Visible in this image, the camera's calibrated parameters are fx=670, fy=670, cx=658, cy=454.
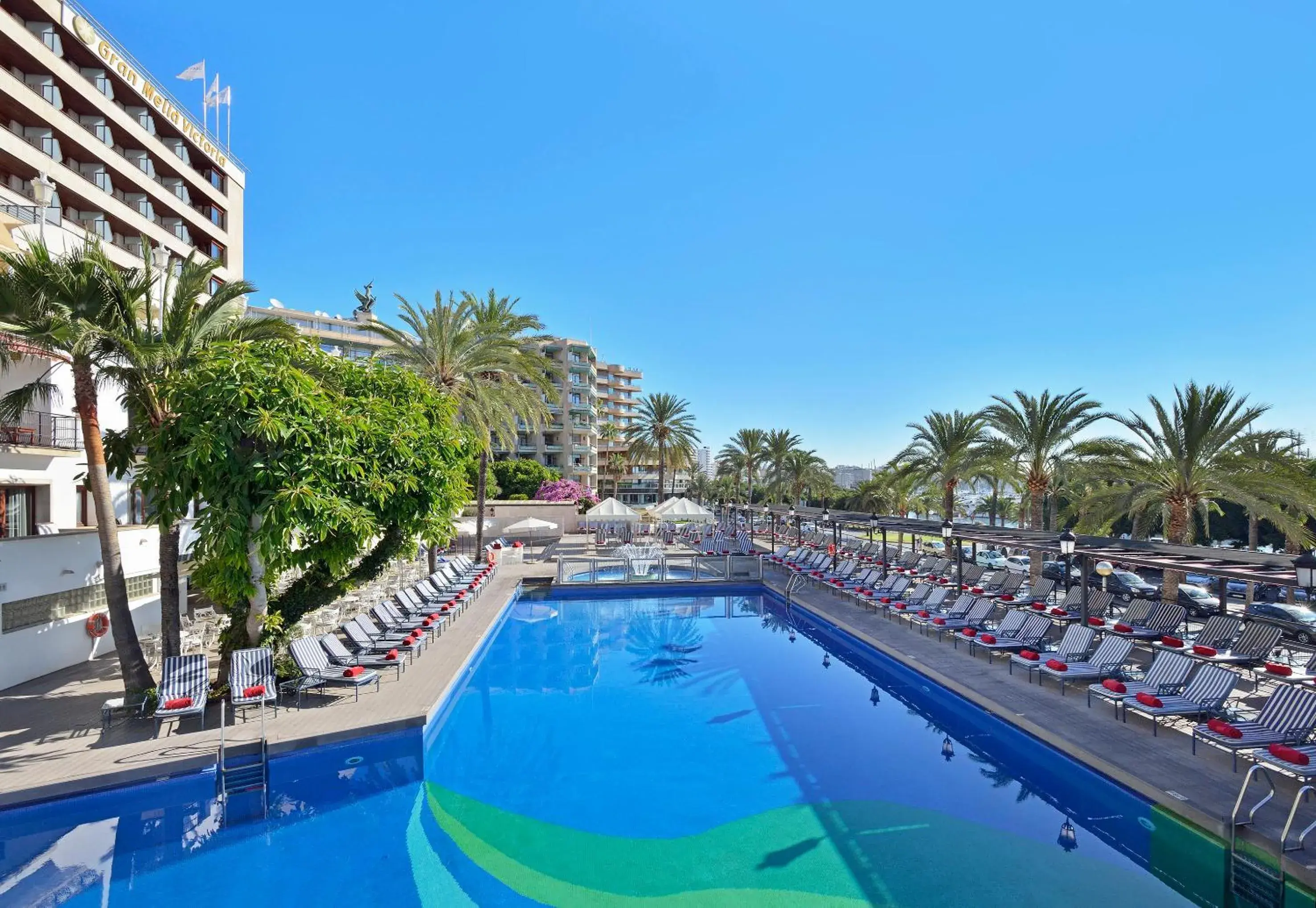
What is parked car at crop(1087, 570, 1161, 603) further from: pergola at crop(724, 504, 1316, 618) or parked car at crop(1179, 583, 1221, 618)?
pergola at crop(724, 504, 1316, 618)

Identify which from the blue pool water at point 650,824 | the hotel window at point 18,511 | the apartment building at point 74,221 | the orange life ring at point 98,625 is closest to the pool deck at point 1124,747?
the blue pool water at point 650,824

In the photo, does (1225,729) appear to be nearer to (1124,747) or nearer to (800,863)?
(1124,747)

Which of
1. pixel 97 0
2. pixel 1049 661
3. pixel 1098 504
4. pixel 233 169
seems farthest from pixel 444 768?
pixel 233 169

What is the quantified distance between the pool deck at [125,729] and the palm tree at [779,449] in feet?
130

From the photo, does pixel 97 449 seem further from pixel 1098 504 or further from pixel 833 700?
pixel 1098 504

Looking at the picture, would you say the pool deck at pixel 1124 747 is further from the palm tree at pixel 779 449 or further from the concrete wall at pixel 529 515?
the palm tree at pixel 779 449

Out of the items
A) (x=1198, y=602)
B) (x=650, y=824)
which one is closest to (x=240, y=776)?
(x=650, y=824)

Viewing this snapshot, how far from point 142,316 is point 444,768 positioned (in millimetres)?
12215

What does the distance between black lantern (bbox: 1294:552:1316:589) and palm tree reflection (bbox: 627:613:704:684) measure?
10827 millimetres

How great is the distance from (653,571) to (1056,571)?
15576mm

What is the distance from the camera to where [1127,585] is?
21.3m

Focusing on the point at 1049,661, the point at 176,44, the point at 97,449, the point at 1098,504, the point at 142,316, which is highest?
the point at 176,44

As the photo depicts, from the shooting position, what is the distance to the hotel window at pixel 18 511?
1284 centimetres

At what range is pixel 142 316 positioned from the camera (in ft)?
48.8
